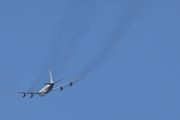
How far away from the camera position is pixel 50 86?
3199 inches

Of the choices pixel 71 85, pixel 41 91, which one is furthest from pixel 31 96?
pixel 71 85

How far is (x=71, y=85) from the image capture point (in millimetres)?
82125

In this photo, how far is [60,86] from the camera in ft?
277

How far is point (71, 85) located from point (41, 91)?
5.83 m

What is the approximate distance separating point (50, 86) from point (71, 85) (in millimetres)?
3906

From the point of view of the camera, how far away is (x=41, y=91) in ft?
272

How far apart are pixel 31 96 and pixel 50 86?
431 centimetres

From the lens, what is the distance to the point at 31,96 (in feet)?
271

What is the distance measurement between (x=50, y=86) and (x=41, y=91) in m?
2.74

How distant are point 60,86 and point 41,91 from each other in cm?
382

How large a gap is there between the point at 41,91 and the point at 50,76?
3264 millimetres

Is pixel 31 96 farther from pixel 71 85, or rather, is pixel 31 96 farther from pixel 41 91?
pixel 71 85

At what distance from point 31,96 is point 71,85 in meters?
7.73

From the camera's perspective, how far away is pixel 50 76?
8344 centimetres
